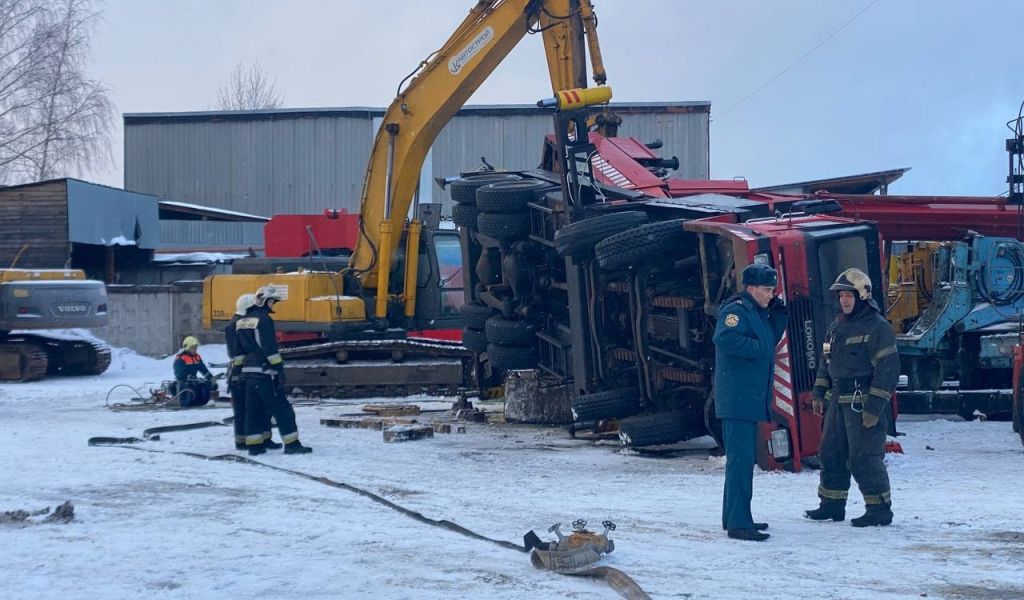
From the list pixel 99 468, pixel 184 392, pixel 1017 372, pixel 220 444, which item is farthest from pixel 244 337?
pixel 1017 372

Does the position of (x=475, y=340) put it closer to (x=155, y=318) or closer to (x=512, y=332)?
(x=512, y=332)

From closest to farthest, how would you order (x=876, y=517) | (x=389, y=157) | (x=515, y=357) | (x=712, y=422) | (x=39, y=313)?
(x=876, y=517) < (x=712, y=422) < (x=515, y=357) < (x=389, y=157) < (x=39, y=313)

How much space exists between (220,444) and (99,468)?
214cm

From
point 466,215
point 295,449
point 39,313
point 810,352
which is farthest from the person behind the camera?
point 39,313

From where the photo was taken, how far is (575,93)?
1259cm

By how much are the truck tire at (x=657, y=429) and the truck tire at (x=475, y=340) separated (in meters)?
3.32

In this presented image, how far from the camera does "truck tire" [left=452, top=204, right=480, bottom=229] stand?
564 inches

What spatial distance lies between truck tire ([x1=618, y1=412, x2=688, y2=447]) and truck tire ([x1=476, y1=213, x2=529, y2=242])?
2936mm

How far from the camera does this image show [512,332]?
13.5m

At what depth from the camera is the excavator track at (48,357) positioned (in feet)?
70.8

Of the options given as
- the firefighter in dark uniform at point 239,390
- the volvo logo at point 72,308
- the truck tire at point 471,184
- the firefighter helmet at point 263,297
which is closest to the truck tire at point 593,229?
the truck tire at point 471,184

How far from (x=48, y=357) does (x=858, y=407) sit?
60.0 feet

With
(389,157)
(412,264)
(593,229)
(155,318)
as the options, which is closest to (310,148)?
(155,318)

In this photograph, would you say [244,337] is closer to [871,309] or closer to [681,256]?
[681,256]
